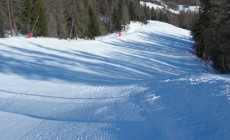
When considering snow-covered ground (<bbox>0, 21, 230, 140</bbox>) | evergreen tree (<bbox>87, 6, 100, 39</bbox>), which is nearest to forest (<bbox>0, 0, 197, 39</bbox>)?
evergreen tree (<bbox>87, 6, 100, 39</bbox>)

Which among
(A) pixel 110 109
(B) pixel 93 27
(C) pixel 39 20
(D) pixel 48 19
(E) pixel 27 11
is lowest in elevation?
(B) pixel 93 27

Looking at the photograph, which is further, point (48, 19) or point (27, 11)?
point (48, 19)

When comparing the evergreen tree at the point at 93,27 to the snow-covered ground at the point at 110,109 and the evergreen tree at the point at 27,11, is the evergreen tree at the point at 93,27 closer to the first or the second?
the evergreen tree at the point at 27,11

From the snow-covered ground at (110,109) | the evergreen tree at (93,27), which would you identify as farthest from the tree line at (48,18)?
the snow-covered ground at (110,109)

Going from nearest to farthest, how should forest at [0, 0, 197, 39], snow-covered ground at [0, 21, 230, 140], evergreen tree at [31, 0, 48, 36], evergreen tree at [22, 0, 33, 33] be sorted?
snow-covered ground at [0, 21, 230, 140]
forest at [0, 0, 197, 39]
evergreen tree at [22, 0, 33, 33]
evergreen tree at [31, 0, 48, 36]

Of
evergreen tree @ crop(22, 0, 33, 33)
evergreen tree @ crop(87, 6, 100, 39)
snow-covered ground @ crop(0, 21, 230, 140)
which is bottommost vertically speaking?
evergreen tree @ crop(87, 6, 100, 39)

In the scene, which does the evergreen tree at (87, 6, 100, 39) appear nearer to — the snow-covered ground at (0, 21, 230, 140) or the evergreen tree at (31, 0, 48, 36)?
the evergreen tree at (31, 0, 48, 36)

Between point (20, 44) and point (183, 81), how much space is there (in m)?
18.8

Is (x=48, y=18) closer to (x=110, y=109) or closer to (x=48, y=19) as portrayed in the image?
(x=48, y=19)

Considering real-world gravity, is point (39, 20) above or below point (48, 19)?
above

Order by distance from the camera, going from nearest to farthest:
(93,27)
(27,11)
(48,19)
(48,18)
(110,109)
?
(110,109)
(27,11)
(48,19)
(48,18)
(93,27)

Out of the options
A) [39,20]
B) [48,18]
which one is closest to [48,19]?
[48,18]

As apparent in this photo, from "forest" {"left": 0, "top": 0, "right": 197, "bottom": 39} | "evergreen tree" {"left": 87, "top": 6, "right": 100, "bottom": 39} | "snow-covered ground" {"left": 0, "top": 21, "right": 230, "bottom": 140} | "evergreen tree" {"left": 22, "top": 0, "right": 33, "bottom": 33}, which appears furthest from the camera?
"evergreen tree" {"left": 87, "top": 6, "right": 100, "bottom": 39}

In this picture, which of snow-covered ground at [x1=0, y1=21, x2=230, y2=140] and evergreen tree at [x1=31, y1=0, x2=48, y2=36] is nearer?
snow-covered ground at [x1=0, y1=21, x2=230, y2=140]
